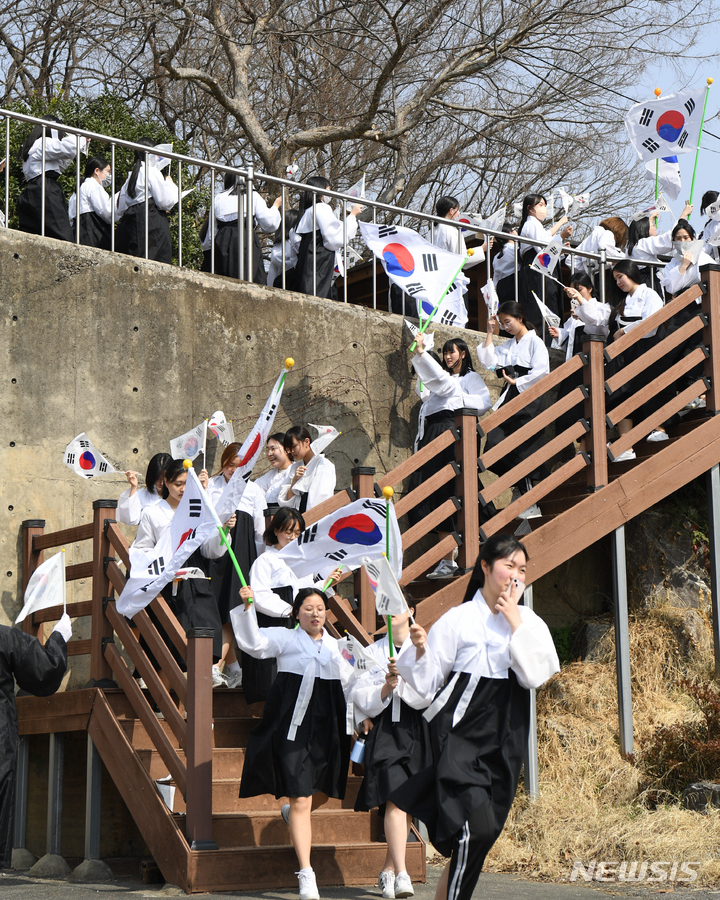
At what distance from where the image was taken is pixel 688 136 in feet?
36.7

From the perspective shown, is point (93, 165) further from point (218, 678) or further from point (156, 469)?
point (218, 678)

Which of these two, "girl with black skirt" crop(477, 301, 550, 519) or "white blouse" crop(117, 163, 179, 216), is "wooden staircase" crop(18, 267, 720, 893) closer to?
"girl with black skirt" crop(477, 301, 550, 519)

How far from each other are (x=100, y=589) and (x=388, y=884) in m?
2.84

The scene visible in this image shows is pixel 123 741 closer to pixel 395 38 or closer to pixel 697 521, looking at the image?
pixel 697 521

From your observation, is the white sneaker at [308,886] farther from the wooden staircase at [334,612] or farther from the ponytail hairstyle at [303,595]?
the ponytail hairstyle at [303,595]

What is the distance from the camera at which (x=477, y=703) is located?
491 cm

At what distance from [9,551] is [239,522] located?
175 centimetres

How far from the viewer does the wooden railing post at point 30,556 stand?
28.0 ft

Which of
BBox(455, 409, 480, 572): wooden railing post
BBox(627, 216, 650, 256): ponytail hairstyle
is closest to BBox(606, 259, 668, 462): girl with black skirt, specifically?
BBox(627, 216, 650, 256): ponytail hairstyle

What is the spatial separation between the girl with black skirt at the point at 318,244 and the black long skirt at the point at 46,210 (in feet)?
6.94

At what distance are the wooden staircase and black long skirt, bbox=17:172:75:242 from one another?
2925mm

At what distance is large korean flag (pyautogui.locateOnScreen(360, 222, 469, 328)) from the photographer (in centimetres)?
958

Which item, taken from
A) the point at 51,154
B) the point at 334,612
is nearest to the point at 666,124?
the point at 51,154

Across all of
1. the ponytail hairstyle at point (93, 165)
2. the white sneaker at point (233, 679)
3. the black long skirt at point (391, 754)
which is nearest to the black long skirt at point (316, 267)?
the ponytail hairstyle at point (93, 165)
